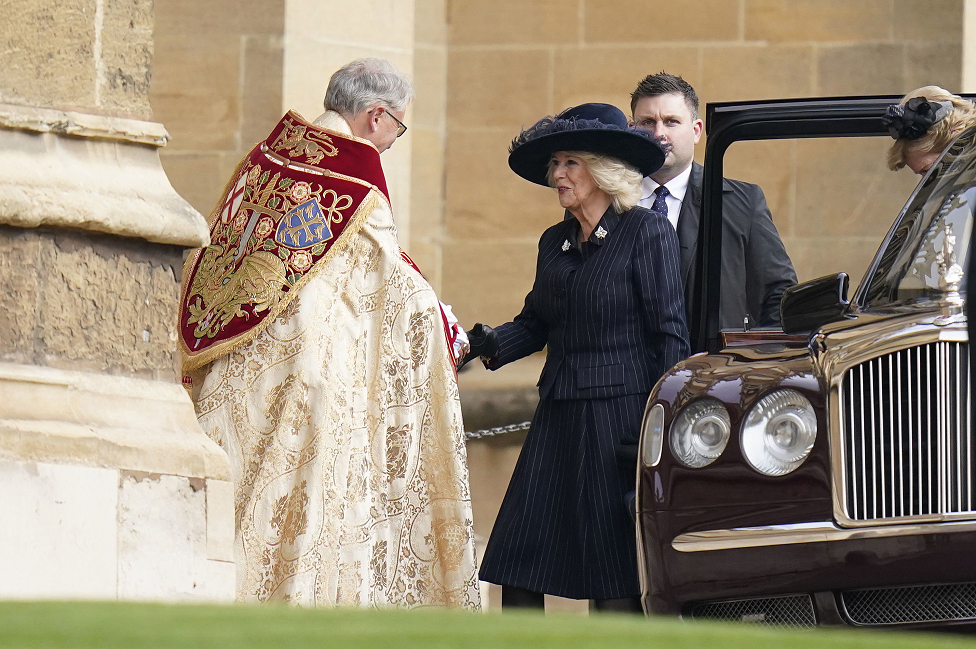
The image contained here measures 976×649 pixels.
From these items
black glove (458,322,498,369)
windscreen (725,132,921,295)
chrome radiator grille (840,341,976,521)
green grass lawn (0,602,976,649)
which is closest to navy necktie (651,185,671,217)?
black glove (458,322,498,369)

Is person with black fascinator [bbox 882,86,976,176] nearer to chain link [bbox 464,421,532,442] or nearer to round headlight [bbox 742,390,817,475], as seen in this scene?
round headlight [bbox 742,390,817,475]

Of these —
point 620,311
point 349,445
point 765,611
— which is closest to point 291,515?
point 349,445

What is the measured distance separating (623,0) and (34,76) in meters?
5.33

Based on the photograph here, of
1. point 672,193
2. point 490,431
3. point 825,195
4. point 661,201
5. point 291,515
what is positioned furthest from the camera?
point 825,195

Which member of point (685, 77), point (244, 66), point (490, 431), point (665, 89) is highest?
point (685, 77)

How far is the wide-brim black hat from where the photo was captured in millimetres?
5789

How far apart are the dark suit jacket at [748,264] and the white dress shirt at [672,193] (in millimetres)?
244

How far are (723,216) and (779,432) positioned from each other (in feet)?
5.72

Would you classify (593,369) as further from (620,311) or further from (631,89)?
(631,89)

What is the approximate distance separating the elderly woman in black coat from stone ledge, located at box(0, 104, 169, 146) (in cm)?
153

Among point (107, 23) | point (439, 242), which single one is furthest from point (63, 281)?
point (439, 242)

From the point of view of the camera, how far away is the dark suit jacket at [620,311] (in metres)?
5.66

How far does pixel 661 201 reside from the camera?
636cm

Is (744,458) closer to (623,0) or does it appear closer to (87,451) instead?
(87,451)
